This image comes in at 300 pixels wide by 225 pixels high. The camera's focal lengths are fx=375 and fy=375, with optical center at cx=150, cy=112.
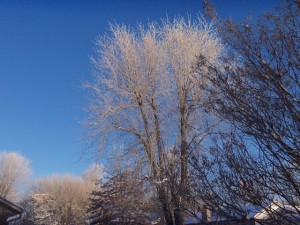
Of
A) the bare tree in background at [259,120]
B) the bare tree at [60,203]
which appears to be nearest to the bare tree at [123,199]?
the bare tree in background at [259,120]

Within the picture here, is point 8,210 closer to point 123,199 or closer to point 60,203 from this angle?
point 123,199

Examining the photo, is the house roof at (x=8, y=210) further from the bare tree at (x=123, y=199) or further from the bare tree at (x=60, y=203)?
the bare tree at (x=60, y=203)

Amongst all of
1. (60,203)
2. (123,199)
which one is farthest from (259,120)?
(60,203)

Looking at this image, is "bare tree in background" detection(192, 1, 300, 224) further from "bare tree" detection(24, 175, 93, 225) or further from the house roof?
"bare tree" detection(24, 175, 93, 225)

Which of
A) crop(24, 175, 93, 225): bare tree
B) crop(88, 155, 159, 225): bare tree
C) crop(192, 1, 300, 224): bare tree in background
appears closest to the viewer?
crop(192, 1, 300, 224): bare tree in background

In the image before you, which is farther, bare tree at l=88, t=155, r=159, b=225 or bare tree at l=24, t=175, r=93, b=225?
bare tree at l=24, t=175, r=93, b=225

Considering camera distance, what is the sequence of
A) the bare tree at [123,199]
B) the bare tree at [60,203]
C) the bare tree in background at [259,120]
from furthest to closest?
the bare tree at [60,203] → the bare tree at [123,199] → the bare tree in background at [259,120]

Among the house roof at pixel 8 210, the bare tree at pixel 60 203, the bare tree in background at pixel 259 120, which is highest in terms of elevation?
the bare tree at pixel 60 203

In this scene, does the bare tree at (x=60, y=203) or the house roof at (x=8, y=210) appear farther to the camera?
the bare tree at (x=60, y=203)

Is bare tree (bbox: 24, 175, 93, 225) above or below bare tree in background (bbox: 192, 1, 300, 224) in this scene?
above

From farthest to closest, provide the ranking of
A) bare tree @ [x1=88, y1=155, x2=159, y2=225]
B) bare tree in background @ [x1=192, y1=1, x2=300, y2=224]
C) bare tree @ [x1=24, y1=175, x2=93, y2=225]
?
bare tree @ [x1=24, y1=175, x2=93, y2=225]
bare tree @ [x1=88, y1=155, x2=159, y2=225]
bare tree in background @ [x1=192, y1=1, x2=300, y2=224]

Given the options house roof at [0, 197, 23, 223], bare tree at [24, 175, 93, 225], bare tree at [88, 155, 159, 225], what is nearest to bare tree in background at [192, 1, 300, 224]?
bare tree at [88, 155, 159, 225]

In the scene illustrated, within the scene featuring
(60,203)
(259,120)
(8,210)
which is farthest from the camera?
(60,203)

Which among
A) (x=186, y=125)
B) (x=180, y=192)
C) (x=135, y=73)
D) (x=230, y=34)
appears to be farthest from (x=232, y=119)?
(x=135, y=73)
